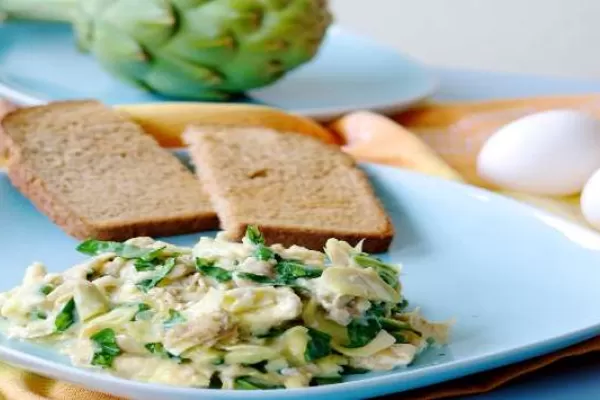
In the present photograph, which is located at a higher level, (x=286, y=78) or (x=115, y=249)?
(x=115, y=249)

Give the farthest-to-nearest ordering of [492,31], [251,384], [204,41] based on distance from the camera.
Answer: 1. [492,31]
2. [204,41]
3. [251,384]

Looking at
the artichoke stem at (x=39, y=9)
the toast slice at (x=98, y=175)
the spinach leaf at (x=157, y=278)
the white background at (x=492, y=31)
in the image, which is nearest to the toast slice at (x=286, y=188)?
the toast slice at (x=98, y=175)

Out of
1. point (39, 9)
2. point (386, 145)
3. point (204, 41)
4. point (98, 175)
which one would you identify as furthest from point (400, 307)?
point (39, 9)

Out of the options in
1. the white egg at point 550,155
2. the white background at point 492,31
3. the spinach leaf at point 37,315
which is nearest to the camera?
the spinach leaf at point 37,315

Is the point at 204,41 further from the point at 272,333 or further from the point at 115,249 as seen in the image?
the point at 272,333

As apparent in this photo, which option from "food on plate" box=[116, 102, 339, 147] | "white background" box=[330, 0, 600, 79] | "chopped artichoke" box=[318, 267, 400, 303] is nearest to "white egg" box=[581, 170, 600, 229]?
"food on plate" box=[116, 102, 339, 147]

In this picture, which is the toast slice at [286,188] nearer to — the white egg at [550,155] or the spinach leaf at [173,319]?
the white egg at [550,155]
